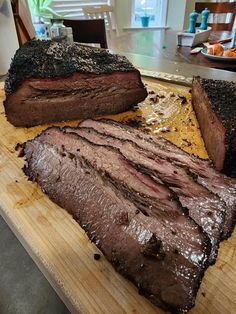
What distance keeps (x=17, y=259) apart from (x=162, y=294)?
1371 millimetres

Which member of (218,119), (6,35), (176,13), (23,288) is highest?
(6,35)

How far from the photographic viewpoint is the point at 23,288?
184cm

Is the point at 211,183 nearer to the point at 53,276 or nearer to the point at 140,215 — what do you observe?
the point at 140,215

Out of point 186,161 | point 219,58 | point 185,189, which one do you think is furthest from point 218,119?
point 219,58

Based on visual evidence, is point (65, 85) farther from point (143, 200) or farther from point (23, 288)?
point (23, 288)

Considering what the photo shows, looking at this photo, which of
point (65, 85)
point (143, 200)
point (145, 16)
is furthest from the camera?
point (145, 16)

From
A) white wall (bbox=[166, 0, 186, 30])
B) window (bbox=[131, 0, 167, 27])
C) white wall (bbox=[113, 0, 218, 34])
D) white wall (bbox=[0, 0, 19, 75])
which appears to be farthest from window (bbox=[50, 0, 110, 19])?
white wall (bbox=[0, 0, 19, 75])

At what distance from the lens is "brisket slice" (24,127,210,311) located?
1.01 m

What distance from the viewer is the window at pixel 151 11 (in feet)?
24.7

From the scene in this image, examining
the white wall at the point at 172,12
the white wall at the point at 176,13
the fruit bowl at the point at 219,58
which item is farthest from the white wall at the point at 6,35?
the white wall at the point at 176,13

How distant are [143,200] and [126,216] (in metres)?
0.12

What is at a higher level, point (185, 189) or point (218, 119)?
point (218, 119)

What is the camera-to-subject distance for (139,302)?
1042 millimetres

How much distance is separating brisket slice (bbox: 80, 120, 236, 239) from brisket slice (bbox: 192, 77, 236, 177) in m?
0.13
